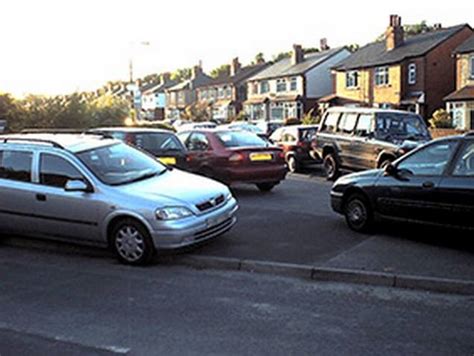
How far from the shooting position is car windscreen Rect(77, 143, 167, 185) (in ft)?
26.0

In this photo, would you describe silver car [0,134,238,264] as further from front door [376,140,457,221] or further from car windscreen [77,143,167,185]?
front door [376,140,457,221]

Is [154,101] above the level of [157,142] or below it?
above

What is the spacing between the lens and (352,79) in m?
50.5

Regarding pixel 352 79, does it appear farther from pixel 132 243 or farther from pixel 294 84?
pixel 132 243

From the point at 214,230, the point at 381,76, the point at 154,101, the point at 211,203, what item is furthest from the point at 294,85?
the point at 214,230

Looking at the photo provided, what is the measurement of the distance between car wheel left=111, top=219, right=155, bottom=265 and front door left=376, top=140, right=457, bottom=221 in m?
3.35

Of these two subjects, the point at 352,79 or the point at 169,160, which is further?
the point at 352,79

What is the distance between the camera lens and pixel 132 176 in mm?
8164

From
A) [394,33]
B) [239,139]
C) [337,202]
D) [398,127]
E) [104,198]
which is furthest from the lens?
[394,33]

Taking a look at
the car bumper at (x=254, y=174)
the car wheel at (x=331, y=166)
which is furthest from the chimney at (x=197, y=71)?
the car bumper at (x=254, y=174)

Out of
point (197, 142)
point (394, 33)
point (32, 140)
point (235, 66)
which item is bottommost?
point (197, 142)

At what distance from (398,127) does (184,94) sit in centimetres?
7955

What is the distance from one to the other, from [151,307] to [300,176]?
12117 mm

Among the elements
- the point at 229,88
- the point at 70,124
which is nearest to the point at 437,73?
the point at 70,124
